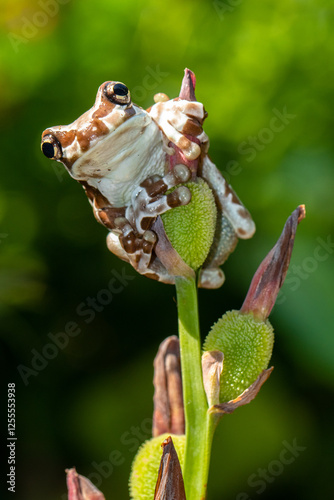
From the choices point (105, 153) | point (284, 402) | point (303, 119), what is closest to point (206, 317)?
point (284, 402)

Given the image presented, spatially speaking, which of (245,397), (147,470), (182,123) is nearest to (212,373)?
(245,397)

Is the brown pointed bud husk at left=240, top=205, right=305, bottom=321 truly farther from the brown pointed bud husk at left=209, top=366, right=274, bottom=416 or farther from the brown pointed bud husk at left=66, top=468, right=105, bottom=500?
the brown pointed bud husk at left=66, top=468, right=105, bottom=500

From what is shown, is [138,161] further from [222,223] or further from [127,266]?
[127,266]

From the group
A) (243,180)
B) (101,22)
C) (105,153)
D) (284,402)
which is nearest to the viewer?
(105,153)

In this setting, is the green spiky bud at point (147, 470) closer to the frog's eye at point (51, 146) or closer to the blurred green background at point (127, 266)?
the frog's eye at point (51, 146)

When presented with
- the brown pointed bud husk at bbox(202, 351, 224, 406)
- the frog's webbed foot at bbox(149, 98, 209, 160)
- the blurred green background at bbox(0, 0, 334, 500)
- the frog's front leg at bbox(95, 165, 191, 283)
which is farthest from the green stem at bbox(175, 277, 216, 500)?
the blurred green background at bbox(0, 0, 334, 500)

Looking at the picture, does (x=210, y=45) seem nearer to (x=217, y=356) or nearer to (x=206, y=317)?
(x=206, y=317)
